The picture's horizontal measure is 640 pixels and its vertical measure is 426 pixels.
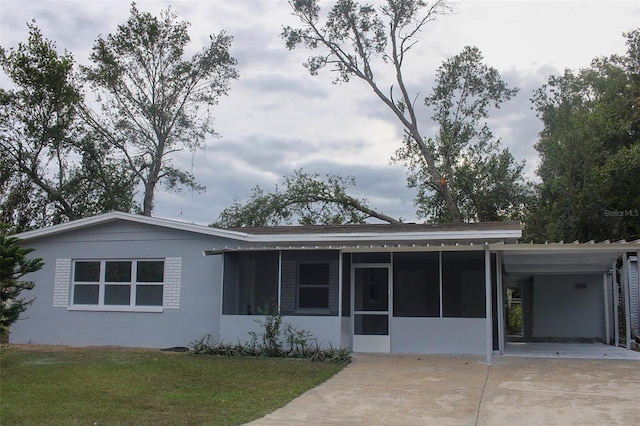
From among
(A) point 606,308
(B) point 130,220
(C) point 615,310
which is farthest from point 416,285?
(B) point 130,220

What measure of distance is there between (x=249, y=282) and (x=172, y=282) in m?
2.11

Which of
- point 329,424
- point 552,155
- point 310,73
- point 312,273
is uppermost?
point 310,73

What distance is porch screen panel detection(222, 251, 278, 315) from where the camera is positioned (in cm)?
1510

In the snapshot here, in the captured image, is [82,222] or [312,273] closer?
[312,273]

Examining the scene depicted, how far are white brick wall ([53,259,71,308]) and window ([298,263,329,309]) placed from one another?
6.28 metres

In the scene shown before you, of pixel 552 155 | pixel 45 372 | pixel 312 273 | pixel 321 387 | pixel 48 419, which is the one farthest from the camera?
pixel 552 155

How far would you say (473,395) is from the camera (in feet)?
31.2

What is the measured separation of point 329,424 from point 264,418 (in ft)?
2.78

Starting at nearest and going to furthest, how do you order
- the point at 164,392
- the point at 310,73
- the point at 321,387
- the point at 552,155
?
the point at 164,392 < the point at 321,387 < the point at 552,155 < the point at 310,73

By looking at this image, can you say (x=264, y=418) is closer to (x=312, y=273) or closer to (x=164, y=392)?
(x=164, y=392)

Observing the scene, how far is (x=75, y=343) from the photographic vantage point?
53.7ft

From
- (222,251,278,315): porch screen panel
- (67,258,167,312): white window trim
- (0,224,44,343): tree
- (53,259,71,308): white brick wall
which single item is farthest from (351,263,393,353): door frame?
(53,259,71,308): white brick wall

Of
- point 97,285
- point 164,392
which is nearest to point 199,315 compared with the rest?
point 97,285

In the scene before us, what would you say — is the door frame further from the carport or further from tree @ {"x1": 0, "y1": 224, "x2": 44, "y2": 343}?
tree @ {"x1": 0, "y1": 224, "x2": 44, "y2": 343}
